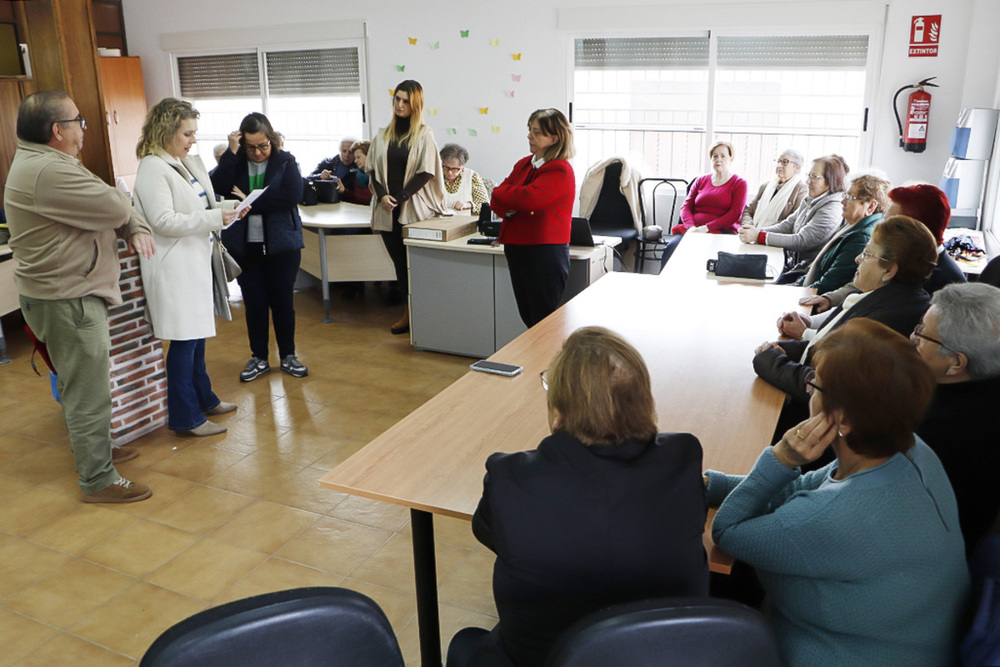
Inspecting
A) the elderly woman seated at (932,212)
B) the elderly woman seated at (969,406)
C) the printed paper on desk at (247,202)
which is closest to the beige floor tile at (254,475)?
the printed paper on desk at (247,202)

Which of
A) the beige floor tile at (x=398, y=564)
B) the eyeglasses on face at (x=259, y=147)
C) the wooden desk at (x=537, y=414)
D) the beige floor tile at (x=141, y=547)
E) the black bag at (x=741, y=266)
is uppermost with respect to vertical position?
the eyeglasses on face at (x=259, y=147)

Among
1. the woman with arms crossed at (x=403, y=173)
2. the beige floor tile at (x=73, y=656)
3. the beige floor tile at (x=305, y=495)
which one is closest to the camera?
the beige floor tile at (x=73, y=656)

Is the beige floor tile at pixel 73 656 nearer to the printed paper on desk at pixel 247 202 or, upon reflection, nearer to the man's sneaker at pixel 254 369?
the printed paper on desk at pixel 247 202

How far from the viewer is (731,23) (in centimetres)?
626

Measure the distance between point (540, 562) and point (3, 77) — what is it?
7830 millimetres

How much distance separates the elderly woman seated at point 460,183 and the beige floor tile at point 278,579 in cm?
361

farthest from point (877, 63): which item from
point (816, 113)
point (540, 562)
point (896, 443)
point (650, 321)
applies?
point (540, 562)

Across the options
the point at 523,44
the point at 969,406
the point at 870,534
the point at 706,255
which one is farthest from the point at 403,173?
the point at 870,534

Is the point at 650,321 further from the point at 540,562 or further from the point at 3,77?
the point at 3,77

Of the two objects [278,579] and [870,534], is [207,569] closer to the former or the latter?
[278,579]

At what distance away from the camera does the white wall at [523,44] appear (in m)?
5.67

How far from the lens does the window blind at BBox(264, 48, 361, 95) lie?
7711mm

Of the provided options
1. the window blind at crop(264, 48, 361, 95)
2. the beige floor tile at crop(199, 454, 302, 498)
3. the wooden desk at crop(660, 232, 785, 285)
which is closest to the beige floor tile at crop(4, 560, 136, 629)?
the beige floor tile at crop(199, 454, 302, 498)

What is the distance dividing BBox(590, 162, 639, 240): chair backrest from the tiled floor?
2557 mm
